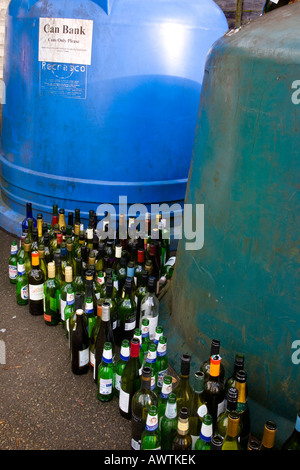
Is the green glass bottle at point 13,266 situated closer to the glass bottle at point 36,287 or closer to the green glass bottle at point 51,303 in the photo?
the glass bottle at point 36,287

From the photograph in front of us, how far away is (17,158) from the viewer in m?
4.93

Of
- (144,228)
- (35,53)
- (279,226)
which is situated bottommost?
(144,228)

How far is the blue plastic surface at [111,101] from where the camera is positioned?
13.8 ft

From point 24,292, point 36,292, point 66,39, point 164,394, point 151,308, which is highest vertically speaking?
point 66,39

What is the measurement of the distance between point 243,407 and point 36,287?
1945 mm

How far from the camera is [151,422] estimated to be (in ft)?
7.59

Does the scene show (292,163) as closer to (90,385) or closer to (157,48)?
(90,385)

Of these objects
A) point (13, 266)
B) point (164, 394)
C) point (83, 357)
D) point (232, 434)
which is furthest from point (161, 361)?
point (13, 266)

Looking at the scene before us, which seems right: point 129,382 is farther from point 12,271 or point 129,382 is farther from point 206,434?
point 12,271

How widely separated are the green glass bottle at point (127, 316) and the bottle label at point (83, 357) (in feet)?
1.10

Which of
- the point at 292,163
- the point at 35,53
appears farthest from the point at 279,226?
the point at 35,53

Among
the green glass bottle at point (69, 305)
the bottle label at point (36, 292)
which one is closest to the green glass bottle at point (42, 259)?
the bottle label at point (36, 292)

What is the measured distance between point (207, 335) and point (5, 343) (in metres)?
1.57

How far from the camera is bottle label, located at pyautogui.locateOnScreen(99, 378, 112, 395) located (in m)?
2.90
